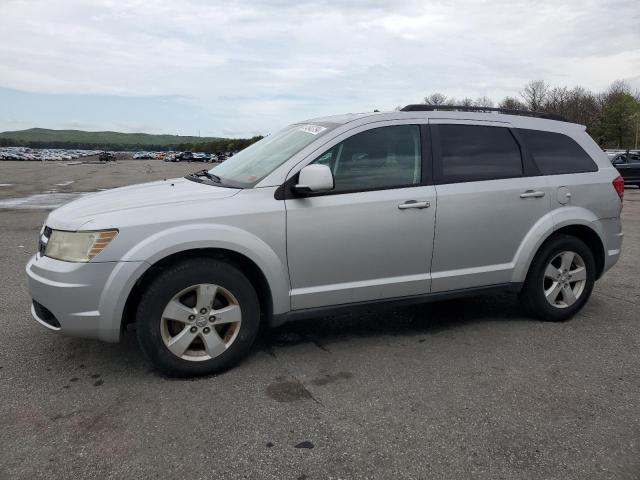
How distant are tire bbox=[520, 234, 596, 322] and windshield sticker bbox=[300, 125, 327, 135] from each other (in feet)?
6.93

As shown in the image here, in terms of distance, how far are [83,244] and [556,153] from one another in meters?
3.85

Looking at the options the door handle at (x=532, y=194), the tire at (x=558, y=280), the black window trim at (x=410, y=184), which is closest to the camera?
the black window trim at (x=410, y=184)

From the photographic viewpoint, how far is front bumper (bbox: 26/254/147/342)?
332cm

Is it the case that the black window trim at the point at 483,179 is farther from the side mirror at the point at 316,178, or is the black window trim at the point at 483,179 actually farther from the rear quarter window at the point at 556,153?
the side mirror at the point at 316,178

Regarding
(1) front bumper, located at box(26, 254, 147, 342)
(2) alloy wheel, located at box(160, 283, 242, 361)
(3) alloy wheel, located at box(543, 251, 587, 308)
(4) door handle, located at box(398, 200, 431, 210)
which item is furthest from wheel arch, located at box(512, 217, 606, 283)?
(1) front bumper, located at box(26, 254, 147, 342)

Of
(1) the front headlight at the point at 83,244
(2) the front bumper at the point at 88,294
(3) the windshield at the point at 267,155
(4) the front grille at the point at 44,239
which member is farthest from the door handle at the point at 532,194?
(4) the front grille at the point at 44,239

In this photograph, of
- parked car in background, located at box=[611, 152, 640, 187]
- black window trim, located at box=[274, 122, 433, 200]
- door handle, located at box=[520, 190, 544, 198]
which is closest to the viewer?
black window trim, located at box=[274, 122, 433, 200]

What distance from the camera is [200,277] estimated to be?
349 centimetres

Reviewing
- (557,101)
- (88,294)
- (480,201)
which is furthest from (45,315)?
(557,101)

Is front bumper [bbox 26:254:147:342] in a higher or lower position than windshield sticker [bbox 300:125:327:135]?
lower

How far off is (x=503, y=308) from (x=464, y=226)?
139 cm

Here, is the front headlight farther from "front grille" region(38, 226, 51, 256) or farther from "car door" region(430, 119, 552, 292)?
"car door" region(430, 119, 552, 292)

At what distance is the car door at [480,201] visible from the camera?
4.23 metres

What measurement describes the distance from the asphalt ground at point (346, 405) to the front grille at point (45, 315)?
0.39 metres
